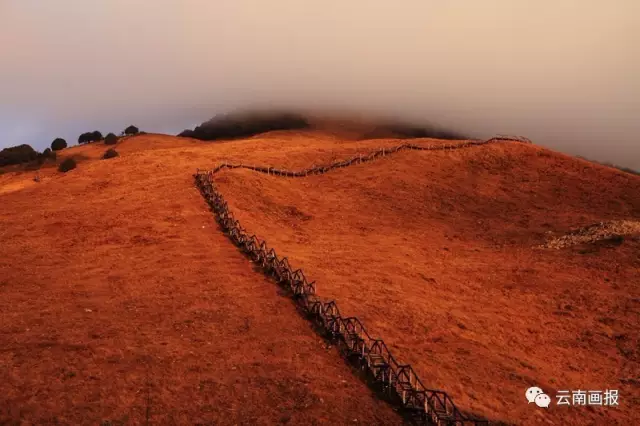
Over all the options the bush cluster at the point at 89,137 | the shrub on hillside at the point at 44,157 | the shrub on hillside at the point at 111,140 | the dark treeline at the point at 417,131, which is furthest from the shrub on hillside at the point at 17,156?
the dark treeline at the point at 417,131

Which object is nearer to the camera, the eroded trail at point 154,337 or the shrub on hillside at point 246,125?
the eroded trail at point 154,337

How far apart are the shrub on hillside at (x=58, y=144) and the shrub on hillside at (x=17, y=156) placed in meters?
12.5

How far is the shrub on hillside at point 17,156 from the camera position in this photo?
53625 millimetres

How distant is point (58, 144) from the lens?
6906 cm

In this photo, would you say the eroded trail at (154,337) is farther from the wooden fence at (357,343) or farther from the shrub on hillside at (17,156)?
the shrub on hillside at (17,156)

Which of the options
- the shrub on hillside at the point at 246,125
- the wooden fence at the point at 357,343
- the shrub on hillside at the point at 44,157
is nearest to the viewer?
the wooden fence at the point at 357,343

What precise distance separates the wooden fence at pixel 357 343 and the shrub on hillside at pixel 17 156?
37121mm

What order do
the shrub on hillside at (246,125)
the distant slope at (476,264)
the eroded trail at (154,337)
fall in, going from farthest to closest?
the shrub on hillside at (246,125), the distant slope at (476,264), the eroded trail at (154,337)

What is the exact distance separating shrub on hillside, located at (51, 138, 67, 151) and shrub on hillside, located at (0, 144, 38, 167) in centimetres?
1250

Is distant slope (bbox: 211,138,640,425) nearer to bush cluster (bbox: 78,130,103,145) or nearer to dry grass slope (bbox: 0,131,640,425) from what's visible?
dry grass slope (bbox: 0,131,640,425)

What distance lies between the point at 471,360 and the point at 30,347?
11.7m

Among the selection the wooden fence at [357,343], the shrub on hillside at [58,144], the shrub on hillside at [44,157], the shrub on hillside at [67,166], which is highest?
the shrub on hillside at [58,144]

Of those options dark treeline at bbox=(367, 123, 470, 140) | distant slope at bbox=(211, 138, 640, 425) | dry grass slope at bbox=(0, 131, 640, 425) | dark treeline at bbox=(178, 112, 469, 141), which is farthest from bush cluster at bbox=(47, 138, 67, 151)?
distant slope at bbox=(211, 138, 640, 425)

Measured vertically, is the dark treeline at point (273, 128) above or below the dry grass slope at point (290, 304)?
above
